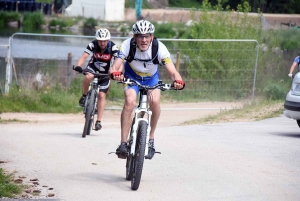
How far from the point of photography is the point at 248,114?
50.4 ft

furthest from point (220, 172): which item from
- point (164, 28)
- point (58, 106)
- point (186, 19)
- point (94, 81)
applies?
point (186, 19)

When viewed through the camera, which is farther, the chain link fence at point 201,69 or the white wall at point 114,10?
the white wall at point 114,10

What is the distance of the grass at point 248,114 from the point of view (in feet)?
48.3

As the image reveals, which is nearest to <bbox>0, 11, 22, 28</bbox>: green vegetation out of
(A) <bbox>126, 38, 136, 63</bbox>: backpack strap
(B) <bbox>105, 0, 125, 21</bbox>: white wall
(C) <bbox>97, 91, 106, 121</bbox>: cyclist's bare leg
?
(B) <bbox>105, 0, 125, 21</bbox>: white wall

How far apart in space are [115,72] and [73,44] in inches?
761

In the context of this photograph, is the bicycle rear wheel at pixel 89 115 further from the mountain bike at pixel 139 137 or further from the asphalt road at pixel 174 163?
the mountain bike at pixel 139 137

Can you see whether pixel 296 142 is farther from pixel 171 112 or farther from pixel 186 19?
pixel 186 19

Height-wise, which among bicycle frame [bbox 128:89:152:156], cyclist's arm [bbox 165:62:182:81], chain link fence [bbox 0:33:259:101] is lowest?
chain link fence [bbox 0:33:259:101]

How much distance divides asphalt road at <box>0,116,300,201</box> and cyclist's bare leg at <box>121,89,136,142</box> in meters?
0.57

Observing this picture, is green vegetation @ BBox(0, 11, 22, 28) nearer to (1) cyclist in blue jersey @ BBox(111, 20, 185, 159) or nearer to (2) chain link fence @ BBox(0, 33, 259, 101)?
(2) chain link fence @ BBox(0, 33, 259, 101)

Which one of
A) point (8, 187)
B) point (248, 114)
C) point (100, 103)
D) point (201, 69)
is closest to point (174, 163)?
point (8, 187)

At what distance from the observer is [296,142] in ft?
37.3

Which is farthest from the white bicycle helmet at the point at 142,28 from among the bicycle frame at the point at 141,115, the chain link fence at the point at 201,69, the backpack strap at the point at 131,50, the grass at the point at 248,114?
the chain link fence at the point at 201,69

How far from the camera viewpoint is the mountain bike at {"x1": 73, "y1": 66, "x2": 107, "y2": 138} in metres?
12.0
